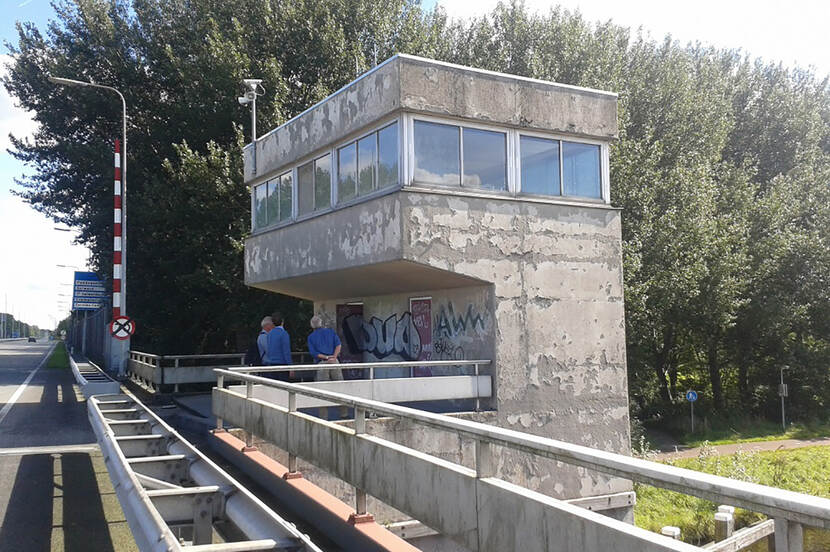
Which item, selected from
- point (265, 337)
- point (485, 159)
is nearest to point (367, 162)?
point (485, 159)

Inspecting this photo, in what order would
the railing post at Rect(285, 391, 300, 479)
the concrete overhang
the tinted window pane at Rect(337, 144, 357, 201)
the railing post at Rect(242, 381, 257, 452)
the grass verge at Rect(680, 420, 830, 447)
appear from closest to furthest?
1. the railing post at Rect(285, 391, 300, 479)
2. the railing post at Rect(242, 381, 257, 452)
3. the concrete overhang
4. the tinted window pane at Rect(337, 144, 357, 201)
5. the grass verge at Rect(680, 420, 830, 447)

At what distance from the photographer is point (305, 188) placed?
51.3ft

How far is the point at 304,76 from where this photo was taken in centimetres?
2697

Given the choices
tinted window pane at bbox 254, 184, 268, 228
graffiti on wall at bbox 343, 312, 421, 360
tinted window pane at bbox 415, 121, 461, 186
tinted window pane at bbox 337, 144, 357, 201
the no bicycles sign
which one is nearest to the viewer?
tinted window pane at bbox 415, 121, 461, 186

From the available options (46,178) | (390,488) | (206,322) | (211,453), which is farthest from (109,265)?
(390,488)

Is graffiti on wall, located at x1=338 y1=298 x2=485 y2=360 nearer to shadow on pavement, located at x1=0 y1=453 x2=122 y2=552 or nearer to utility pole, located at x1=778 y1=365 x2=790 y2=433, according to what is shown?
shadow on pavement, located at x1=0 y1=453 x2=122 y2=552

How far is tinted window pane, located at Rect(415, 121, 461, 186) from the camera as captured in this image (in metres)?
12.4

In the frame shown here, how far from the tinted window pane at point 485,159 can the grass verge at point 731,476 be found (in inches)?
356

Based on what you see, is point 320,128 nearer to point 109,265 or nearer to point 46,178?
point 109,265

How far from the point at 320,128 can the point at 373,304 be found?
4182 millimetres

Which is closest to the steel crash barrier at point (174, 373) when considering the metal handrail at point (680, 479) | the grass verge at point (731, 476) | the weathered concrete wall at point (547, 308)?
the weathered concrete wall at point (547, 308)

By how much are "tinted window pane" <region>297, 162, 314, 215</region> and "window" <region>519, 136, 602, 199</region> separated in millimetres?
4567

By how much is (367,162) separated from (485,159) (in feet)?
7.04

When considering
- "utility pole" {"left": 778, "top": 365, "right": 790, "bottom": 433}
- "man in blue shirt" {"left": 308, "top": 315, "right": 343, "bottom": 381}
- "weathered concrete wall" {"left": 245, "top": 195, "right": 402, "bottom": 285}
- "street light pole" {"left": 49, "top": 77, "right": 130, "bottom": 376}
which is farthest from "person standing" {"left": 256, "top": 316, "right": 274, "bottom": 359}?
"utility pole" {"left": 778, "top": 365, "right": 790, "bottom": 433}
